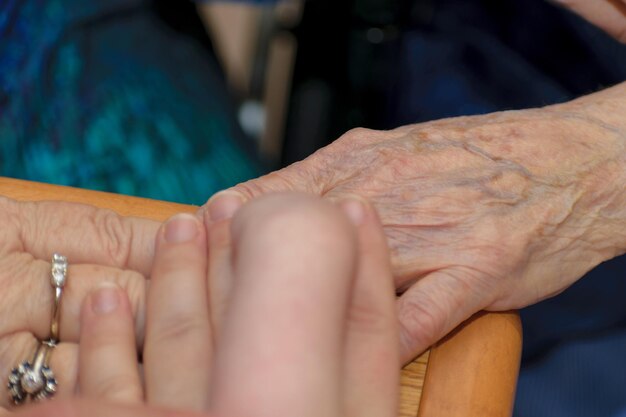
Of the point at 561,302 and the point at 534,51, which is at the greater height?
the point at 534,51

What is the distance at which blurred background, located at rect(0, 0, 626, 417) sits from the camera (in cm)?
85

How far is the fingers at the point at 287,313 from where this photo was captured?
0.44m

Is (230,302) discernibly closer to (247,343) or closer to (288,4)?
(247,343)

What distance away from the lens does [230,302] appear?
0.49 metres

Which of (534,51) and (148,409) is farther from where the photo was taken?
(534,51)

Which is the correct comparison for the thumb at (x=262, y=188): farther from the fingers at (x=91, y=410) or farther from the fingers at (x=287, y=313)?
the fingers at (x=91, y=410)

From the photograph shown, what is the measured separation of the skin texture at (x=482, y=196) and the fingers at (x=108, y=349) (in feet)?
0.34

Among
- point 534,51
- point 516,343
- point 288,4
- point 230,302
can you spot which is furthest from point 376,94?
point 230,302

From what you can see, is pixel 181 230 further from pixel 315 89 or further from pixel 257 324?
pixel 315 89

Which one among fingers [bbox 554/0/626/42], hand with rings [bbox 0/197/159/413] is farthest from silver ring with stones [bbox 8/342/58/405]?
fingers [bbox 554/0/626/42]

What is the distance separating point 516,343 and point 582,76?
1.62 ft

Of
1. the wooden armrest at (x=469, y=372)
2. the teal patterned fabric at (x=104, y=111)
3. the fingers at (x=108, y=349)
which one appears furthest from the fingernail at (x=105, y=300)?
the teal patterned fabric at (x=104, y=111)

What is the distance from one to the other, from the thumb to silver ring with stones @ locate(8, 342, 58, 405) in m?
0.16

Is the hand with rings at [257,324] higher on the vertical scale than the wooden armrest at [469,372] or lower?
higher
